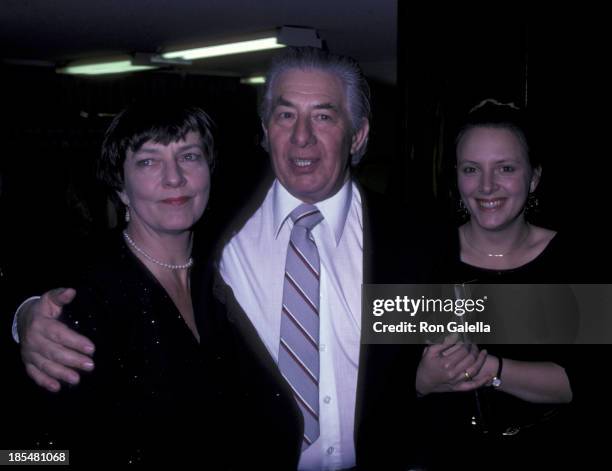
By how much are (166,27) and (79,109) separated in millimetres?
3746

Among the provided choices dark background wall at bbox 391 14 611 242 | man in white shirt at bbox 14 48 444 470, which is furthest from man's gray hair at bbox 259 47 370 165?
dark background wall at bbox 391 14 611 242

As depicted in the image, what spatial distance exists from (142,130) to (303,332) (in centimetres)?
67

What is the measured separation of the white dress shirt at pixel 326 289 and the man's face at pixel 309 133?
0.18 ft

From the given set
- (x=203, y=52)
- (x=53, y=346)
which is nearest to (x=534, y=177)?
(x=53, y=346)

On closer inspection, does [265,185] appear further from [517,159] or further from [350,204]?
[517,159]

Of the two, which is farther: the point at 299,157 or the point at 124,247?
the point at 299,157

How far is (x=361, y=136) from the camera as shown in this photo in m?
2.14

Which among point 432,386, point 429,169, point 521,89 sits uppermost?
point 521,89

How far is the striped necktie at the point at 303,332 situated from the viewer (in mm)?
1745

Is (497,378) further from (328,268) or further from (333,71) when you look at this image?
(333,71)

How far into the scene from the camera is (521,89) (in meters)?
3.20

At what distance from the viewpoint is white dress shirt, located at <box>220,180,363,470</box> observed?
5.78ft

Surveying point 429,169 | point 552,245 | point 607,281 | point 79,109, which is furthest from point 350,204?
point 79,109

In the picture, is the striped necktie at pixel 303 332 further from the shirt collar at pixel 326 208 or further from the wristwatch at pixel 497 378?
the wristwatch at pixel 497 378
